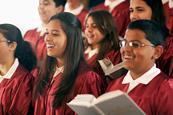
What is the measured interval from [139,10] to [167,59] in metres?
0.21

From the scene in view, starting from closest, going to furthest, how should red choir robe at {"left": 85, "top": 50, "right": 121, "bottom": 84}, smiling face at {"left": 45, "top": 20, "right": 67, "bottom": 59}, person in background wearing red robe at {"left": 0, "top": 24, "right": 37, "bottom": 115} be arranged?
red choir robe at {"left": 85, "top": 50, "right": 121, "bottom": 84}
smiling face at {"left": 45, "top": 20, "right": 67, "bottom": 59}
person in background wearing red robe at {"left": 0, "top": 24, "right": 37, "bottom": 115}

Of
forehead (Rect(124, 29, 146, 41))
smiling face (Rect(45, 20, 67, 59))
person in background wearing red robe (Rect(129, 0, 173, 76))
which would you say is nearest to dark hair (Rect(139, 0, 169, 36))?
person in background wearing red robe (Rect(129, 0, 173, 76))

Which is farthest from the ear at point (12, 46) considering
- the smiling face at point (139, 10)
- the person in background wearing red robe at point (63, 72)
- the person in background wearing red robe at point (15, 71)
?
the smiling face at point (139, 10)

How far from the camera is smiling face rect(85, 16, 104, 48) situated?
167 cm

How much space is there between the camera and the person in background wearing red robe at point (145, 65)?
4.44 feet

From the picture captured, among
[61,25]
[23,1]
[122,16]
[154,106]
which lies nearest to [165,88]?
[154,106]

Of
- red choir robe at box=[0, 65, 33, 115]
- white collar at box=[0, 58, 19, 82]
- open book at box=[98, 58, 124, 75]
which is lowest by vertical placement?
red choir robe at box=[0, 65, 33, 115]

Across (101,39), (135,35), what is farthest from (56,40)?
(135,35)

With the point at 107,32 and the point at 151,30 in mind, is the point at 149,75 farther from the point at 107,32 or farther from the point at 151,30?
the point at 107,32

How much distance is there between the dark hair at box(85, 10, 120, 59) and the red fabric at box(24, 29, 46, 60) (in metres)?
0.32

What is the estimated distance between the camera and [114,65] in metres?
1.60

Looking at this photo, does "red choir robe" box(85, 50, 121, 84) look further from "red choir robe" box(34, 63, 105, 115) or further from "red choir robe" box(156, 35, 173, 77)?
"red choir robe" box(156, 35, 173, 77)

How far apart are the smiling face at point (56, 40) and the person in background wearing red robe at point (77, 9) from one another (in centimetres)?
10

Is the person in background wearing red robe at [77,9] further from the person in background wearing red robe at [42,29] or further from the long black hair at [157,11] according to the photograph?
the long black hair at [157,11]
